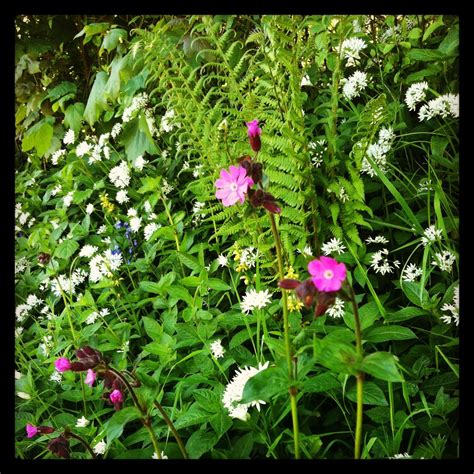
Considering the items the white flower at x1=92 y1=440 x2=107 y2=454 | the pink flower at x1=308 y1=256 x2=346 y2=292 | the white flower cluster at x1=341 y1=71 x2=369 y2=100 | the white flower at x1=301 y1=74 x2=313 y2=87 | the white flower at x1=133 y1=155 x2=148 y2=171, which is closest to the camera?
the pink flower at x1=308 y1=256 x2=346 y2=292

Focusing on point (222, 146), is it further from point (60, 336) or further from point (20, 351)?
point (20, 351)

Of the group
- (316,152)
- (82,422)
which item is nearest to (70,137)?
(316,152)

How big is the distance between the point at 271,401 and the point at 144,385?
27 cm

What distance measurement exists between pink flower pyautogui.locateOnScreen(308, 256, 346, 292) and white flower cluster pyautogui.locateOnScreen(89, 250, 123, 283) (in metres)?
1.03

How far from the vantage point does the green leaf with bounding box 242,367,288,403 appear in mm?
715

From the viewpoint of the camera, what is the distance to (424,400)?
0.90 metres

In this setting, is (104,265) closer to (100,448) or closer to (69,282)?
(69,282)

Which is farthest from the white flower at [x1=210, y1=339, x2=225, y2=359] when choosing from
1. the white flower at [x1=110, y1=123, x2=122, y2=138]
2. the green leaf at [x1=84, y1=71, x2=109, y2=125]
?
the white flower at [x1=110, y1=123, x2=122, y2=138]

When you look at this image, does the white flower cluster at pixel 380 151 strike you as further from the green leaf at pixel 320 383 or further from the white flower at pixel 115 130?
the white flower at pixel 115 130

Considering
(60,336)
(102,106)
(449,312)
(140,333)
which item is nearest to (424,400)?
(449,312)

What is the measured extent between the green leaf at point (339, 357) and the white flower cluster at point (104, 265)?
964 millimetres

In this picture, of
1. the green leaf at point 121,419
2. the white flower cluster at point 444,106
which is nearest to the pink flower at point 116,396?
the green leaf at point 121,419

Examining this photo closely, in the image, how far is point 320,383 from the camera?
3.00ft

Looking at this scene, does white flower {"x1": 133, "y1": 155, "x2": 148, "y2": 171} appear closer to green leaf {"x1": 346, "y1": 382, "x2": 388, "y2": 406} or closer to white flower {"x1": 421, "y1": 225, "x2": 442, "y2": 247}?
white flower {"x1": 421, "y1": 225, "x2": 442, "y2": 247}
